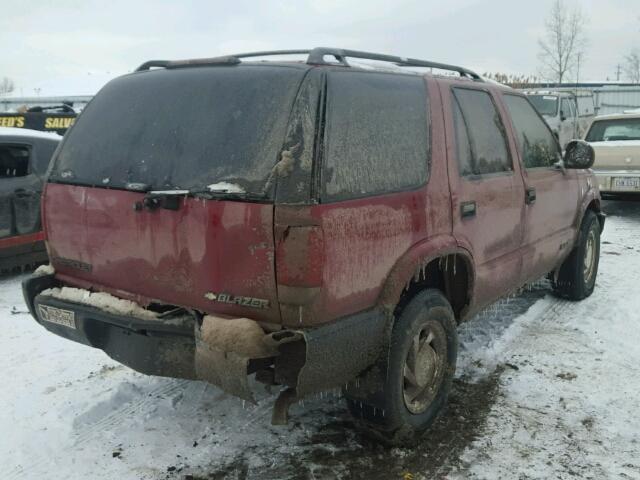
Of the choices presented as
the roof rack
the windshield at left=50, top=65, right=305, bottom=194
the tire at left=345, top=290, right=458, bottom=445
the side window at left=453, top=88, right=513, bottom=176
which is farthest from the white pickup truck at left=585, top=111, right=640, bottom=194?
the windshield at left=50, top=65, right=305, bottom=194

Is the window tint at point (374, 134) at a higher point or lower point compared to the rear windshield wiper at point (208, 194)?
higher

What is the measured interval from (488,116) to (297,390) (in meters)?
2.35

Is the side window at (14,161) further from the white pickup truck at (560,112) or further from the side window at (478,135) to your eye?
the white pickup truck at (560,112)

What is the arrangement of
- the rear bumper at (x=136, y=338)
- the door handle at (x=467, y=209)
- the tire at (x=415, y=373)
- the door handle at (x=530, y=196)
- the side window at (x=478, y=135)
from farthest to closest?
the door handle at (x=530, y=196)
the side window at (x=478, y=135)
the door handle at (x=467, y=209)
the tire at (x=415, y=373)
the rear bumper at (x=136, y=338)

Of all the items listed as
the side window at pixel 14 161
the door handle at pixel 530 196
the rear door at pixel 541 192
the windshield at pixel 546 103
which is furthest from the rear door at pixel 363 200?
the windshield at pixel 546 103

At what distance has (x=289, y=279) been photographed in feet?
8.34

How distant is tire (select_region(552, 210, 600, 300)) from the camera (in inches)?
223

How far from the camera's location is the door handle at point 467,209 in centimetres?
349

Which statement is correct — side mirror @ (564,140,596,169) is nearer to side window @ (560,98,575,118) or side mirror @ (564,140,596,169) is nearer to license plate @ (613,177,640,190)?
license plate @ (613,177,640,190)

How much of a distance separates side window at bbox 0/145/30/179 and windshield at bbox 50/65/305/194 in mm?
3653

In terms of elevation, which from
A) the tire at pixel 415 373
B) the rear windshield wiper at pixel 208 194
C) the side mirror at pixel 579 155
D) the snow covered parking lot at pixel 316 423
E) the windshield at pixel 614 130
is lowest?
the snow covered parking lot at pixel 316 423

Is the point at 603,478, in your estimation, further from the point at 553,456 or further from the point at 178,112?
the point at 178,112

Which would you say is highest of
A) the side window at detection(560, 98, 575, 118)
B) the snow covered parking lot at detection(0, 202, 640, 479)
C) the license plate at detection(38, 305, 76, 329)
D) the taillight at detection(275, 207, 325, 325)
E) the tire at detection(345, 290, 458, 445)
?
the side window at detection(560, 98, 575, 118)

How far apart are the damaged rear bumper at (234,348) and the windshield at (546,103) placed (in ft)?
46.7
